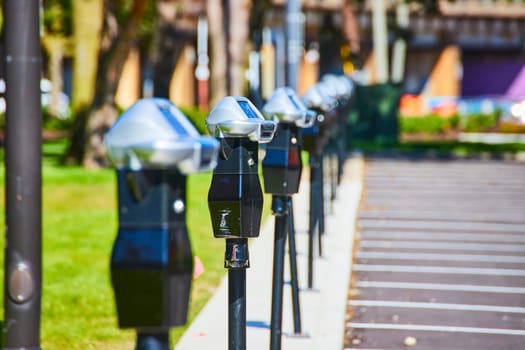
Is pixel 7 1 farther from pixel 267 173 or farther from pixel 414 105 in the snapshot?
pixel 414 105

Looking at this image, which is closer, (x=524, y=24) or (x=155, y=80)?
(x=155, y=80)

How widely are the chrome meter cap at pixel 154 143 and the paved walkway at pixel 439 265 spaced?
151 inches

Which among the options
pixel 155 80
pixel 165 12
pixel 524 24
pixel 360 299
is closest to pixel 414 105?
pixel 524 24

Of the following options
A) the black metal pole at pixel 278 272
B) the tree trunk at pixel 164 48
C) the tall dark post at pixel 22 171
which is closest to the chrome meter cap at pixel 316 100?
the black metal pole at pixel 278 272

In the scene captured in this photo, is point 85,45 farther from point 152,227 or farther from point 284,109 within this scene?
point 152,227

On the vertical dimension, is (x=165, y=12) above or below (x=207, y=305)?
above

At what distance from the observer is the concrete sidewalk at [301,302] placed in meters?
6.33

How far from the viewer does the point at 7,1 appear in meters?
4.88

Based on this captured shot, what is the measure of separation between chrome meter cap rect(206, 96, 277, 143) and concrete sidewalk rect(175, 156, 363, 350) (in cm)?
207

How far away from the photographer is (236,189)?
434cm

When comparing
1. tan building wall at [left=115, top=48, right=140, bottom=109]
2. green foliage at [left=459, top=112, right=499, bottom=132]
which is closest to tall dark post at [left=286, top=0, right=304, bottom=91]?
green foliage at [left=459, top=112, right=499, bottom=132]

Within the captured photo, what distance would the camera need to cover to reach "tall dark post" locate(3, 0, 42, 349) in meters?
4.79

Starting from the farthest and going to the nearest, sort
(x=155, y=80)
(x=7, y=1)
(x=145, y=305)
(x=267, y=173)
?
(x=155, y=80), (x=267, y=173), (x=7, y=1), (x=145, y=305)

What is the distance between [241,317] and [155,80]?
2769 centimetres
